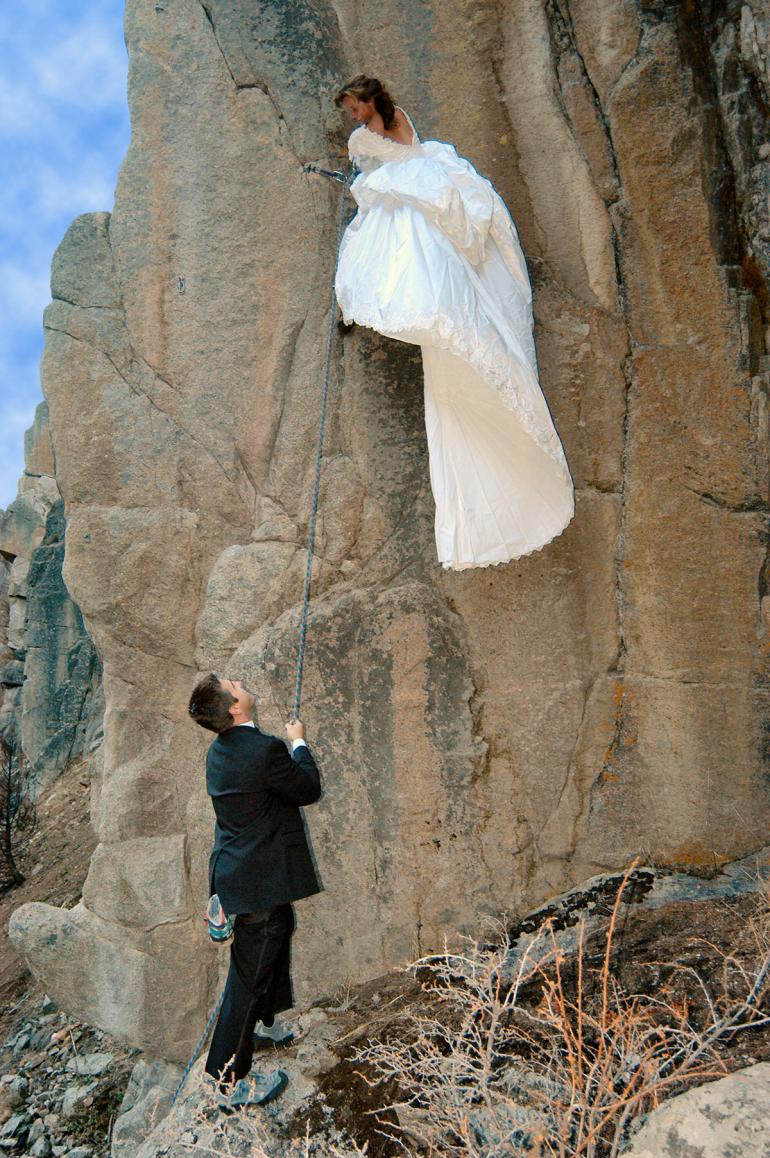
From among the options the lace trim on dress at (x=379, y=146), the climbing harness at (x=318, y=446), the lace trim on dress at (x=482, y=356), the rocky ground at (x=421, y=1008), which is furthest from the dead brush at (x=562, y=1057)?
the lace trim on dress at (x=379, y=146)

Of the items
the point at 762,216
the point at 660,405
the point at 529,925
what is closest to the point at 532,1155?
the point at 529,925

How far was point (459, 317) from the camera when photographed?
277 centimetres

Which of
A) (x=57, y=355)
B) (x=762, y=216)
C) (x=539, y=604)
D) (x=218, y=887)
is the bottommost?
(x=218, y=887)

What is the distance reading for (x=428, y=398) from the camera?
306 cm

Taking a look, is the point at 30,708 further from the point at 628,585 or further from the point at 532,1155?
the point at 532,1155

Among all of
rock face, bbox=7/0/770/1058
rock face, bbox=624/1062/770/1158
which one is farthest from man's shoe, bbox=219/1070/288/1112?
rock face, bbox=624/1062/770/1158

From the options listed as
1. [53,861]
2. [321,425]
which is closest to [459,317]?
[321,425]

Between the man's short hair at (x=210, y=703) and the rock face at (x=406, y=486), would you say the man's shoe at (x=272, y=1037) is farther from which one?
the man's short hair at (x=210, y=703)

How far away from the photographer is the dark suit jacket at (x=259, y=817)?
2.64 meters

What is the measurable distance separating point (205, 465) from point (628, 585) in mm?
1600

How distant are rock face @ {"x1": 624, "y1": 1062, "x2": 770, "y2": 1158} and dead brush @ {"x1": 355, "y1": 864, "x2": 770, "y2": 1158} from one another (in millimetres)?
61

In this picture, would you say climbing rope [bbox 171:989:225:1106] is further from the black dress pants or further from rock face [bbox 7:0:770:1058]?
the black dress pants

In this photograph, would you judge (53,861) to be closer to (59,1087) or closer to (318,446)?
(59,1087)

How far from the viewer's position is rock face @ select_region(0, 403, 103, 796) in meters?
8.85
